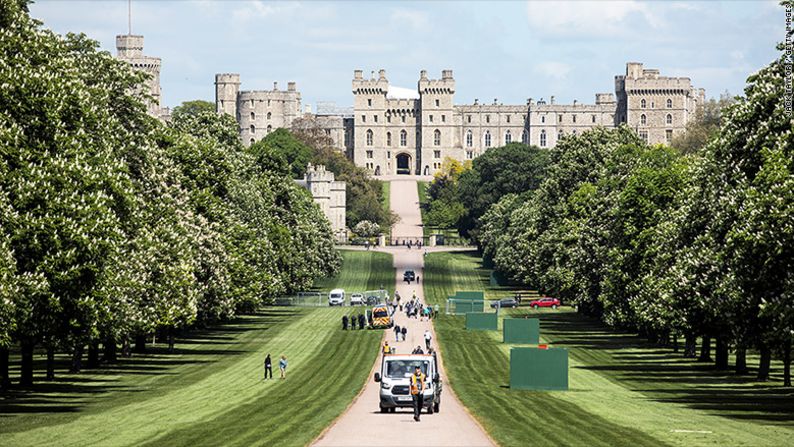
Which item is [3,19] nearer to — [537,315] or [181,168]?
[181,168]

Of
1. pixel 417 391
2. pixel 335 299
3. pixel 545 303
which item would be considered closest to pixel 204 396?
pixel 417 391

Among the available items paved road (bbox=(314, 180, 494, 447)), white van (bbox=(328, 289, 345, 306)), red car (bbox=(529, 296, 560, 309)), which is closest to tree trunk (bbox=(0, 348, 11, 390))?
paved road (bbox=(314, 180, 494, 447))

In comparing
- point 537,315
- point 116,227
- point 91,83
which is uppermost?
point 91,83

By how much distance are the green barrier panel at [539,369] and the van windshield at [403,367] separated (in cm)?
1080

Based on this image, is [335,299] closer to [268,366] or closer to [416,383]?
[268,366]

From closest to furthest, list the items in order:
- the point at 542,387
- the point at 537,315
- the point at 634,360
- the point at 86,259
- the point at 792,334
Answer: the point at 792,334 → the point at 86,259 → the point at 542,387 → the point at 634,360 → the point at 537,315

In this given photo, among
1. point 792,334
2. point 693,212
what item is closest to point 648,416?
point 792,334

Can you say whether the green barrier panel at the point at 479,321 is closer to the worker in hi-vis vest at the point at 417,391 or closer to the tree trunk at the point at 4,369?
the tree trunk at the point at 4,369

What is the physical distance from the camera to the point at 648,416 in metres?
47.8

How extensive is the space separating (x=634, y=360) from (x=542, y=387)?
20.0 metres

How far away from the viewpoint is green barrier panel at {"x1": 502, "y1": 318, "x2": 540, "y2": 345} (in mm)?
85562

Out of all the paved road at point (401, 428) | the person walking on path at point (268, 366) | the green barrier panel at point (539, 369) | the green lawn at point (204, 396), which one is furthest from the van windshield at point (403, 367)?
the person walking on path at point (268, 366)

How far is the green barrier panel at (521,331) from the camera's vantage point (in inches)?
3369

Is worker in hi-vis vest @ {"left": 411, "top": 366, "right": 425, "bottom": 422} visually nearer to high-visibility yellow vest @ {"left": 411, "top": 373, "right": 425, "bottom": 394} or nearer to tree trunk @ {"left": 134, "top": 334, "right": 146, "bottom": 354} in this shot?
high-visibility yellow vest @ {"left": 411, "top": 373, "right": 425, "bottom": 394}
